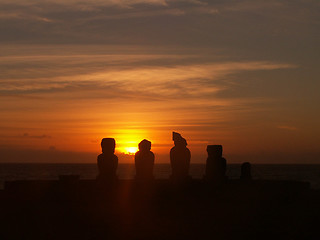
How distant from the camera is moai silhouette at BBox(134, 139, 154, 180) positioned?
94.2ft

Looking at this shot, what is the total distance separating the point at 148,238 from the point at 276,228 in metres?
4.76

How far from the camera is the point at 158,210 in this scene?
69.2 ft

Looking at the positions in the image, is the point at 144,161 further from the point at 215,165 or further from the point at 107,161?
the point at 215,165

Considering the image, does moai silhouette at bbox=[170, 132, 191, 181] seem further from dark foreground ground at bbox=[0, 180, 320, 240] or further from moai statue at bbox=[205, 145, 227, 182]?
moai statue at bbox=[205, 145, 227, 182]

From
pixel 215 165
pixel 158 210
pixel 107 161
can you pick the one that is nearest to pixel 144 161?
pixel 107 161

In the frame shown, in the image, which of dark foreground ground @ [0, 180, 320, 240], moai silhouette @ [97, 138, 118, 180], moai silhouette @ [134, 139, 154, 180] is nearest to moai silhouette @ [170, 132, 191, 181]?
dark foreground ground @ [0, 180, 320, 240]

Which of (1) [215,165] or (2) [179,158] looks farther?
(1) [215,165]

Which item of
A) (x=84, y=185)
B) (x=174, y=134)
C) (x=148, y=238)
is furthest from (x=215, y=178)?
(x=148, y=238)

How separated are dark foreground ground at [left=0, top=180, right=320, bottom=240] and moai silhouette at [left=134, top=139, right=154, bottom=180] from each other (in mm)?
906

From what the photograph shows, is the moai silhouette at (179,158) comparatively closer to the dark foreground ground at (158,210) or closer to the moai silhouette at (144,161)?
the dark foreground ground at (158,210)

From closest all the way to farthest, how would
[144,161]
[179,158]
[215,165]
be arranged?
[144,161] → [179,158] → [215,165]

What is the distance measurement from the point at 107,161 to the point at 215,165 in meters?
6.55

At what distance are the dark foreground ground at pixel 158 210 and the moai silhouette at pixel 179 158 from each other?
1149 mm

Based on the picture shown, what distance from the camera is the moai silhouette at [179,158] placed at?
29250 mm
